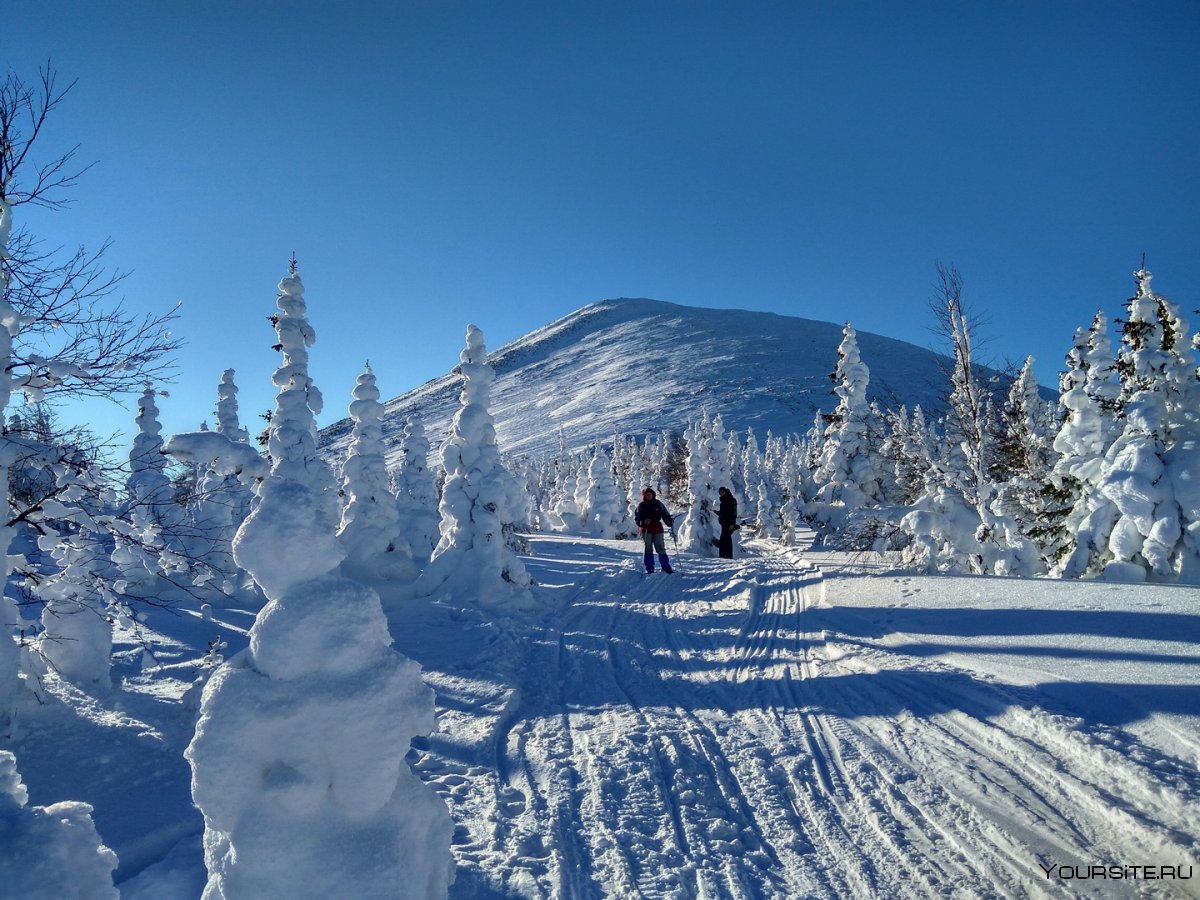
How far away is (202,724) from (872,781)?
15.4 ft

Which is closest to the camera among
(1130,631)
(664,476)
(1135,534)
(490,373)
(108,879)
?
(108,879)

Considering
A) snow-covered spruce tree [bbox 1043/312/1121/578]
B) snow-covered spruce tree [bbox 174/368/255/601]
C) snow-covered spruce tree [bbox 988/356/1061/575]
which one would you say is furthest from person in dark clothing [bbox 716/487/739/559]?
snow-covered spruce tree [bbox 174/368/255/601]

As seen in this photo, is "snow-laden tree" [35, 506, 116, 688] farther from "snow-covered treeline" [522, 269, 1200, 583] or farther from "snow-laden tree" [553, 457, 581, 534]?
"snow-laden tree" [553, 457, 581, 534]

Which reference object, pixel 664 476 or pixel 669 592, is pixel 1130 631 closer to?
pixel 669 592

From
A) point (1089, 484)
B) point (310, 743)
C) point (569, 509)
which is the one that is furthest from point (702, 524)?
point (569, 509)

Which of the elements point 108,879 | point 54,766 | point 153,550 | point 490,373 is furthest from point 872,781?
point 490,373

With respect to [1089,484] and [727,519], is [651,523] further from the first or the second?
[1089,484]

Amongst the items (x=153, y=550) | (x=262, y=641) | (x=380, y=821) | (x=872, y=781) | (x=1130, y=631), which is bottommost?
(x=872, y=781)

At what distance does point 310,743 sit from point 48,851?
0.98 meters

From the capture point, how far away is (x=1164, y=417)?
1050 centimetres

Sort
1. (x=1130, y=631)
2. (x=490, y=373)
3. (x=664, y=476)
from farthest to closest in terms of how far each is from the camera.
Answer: (x=664, y=476) < (x=490, y=373) < (x=1130, y=631)

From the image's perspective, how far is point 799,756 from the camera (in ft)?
18.3

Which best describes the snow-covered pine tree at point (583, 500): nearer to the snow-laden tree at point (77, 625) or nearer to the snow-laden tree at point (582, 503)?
the snow-laden tree at point (582, 503)

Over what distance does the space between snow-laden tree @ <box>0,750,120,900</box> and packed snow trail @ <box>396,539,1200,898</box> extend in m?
2.21
